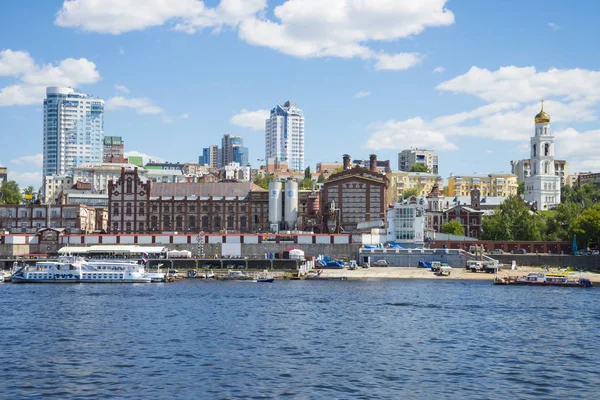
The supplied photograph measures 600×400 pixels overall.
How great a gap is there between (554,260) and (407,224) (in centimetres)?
2873

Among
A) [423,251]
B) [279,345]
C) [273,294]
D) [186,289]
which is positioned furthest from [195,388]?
[423,251]

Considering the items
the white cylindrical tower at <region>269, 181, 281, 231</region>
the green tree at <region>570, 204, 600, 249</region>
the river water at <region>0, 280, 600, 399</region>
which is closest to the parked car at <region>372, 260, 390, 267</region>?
the green tree at <region>570, 204, 600, 249</region>

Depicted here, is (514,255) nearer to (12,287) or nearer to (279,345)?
(12,287)

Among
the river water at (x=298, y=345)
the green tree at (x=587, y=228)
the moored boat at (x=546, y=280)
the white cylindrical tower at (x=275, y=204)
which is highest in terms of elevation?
the white cylindrical tower at (x=275, y=204)

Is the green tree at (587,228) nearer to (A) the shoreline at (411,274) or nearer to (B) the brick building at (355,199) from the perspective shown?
(A) the shoreline at (411,274)

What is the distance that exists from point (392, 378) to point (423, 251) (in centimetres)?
10658

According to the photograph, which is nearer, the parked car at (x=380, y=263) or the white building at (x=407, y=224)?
the parked car at (x=380, y=263)

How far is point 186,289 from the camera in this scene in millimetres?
118938

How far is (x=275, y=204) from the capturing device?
19262 cm

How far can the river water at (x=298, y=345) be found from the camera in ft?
168

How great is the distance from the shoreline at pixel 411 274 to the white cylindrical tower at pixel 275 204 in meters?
41.8

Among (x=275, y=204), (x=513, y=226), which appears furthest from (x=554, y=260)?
(x=275, y=204)

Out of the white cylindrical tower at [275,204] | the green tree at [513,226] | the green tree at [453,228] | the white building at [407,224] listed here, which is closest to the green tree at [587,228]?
the green tree at [513,226]

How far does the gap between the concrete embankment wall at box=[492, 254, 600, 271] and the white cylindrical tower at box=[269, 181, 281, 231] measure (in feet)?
171
